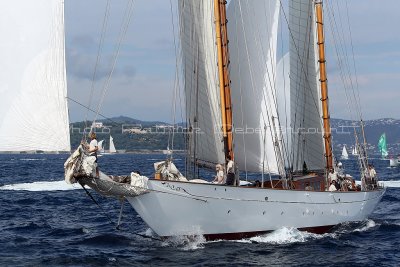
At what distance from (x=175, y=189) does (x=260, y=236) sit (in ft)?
14.4

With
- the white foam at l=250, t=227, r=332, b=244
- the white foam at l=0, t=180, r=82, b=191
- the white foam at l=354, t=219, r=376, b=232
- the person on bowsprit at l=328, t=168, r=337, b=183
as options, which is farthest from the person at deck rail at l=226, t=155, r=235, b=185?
the white foam at l=0, t=180, r=82, b=191

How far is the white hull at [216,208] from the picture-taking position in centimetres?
2430

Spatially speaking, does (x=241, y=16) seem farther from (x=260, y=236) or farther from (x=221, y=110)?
(x=260, y=236)

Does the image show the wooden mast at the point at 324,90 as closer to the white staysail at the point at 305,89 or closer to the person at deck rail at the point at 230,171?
the white staysail at the point at 305,89

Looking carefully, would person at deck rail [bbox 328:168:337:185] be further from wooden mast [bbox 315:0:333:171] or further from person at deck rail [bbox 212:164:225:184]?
person at deck rail [bbox 212:164:225:184]

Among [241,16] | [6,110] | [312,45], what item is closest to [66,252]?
[6,110]

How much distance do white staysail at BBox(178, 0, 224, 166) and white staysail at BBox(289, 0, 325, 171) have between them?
8097 millimetres

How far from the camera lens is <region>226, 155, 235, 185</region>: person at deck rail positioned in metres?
25.9

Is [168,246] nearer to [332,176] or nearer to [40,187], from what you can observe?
[332,176]

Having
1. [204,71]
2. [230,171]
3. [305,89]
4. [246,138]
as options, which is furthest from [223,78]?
[305,89]

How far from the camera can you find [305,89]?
34875 mm

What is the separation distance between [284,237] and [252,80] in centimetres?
853

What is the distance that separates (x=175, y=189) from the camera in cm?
2422

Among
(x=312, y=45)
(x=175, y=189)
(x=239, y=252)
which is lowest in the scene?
(x=239, y=252)
